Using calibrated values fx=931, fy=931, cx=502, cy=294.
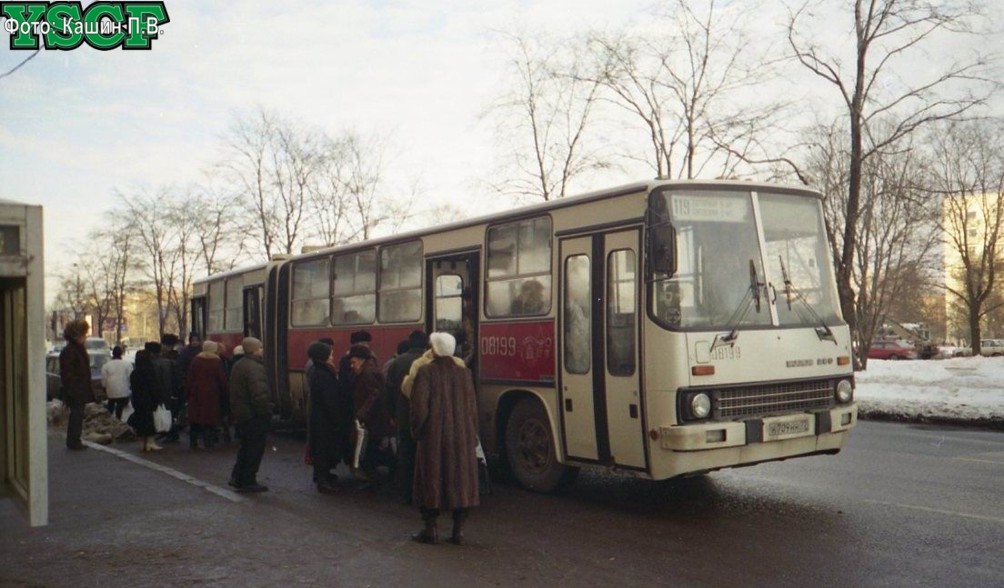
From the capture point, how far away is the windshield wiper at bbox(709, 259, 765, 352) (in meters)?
8.23

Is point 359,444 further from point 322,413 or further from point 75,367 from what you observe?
point 75,367

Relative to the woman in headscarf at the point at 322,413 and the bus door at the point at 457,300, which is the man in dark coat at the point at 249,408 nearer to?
the woman in headscarf at the point at 322,413

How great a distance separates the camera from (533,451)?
9867 millimetres

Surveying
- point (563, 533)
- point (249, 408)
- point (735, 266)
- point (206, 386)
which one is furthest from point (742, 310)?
point (206, 386)

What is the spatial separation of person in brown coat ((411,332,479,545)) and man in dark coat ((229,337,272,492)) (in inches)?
127

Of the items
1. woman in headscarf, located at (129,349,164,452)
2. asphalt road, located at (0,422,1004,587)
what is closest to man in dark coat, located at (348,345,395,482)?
asphalt road, located at (0,422,1004,587)

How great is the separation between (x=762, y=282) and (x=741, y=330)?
1.89 ft

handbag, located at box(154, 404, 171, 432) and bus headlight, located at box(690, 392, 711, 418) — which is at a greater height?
bus headlight, located at box(690, 392, 711, 418)

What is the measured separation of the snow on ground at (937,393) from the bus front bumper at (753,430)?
32.2 feet

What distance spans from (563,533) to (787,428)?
7.53ft

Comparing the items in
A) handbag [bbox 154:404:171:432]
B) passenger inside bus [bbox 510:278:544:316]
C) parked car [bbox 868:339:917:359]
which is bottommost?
parked car [bbox 868:339:917:359]

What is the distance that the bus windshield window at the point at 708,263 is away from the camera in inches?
326

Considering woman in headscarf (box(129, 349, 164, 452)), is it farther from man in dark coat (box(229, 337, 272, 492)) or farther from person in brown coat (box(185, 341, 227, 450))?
man in dark coat (box(229, 337, 272, 492))

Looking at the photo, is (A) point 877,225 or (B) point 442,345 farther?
(A) point 877,225
